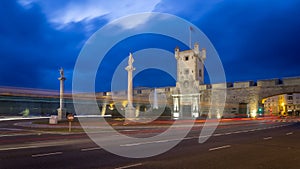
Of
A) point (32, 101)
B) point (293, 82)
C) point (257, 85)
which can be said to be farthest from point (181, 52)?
point (32, 101)

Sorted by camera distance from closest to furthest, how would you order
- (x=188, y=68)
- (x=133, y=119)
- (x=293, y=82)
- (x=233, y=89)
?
(x=133, y=119) → (x=293, y=82) → (x=233, y=89) → (x=188, y=68)

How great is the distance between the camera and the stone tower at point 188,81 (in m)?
63.4

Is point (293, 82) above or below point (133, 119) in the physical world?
above

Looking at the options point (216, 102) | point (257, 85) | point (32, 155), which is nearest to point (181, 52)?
point (216, 102)

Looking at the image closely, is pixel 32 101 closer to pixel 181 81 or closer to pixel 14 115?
pixel 14 115

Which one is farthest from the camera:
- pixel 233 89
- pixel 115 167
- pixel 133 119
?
pixel 233 89

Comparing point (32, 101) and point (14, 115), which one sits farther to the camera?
point (32, 101)

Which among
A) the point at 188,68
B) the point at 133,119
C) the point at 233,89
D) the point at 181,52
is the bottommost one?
the point at 133,119

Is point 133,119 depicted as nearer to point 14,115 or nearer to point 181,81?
point 14,115

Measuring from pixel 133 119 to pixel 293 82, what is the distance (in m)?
30.8

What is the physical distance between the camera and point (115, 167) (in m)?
7.78

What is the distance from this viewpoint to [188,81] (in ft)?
218

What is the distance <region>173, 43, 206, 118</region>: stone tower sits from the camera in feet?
208

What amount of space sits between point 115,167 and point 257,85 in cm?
4869
